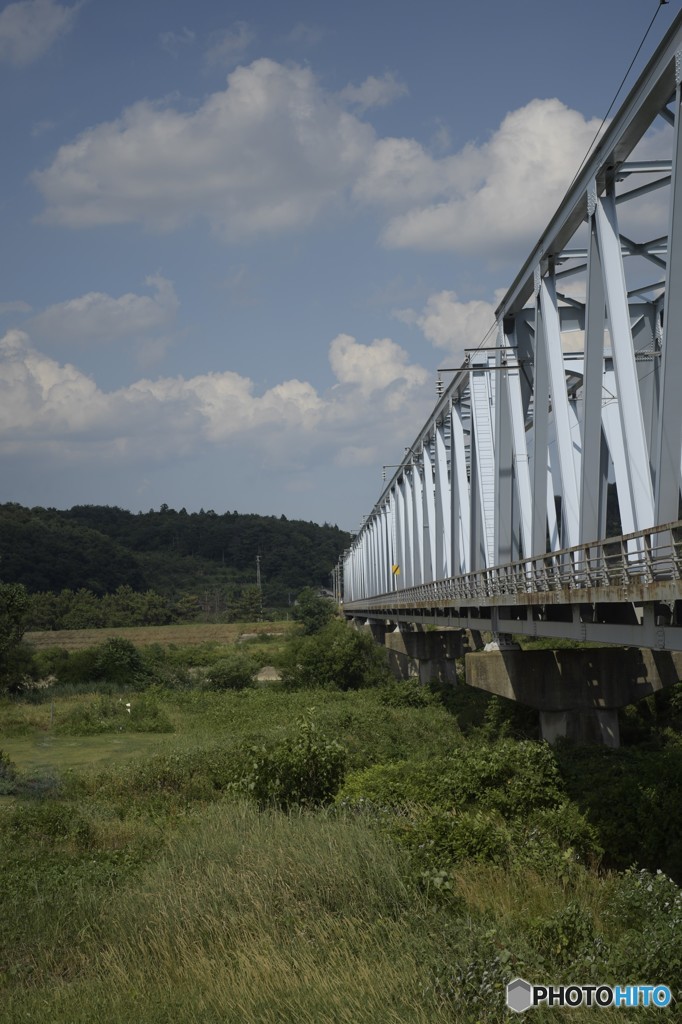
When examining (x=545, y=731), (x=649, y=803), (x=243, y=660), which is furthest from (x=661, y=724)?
(x=243, y=660)

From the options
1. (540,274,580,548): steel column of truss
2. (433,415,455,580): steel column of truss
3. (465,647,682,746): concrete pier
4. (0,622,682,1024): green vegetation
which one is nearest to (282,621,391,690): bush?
(433,415,455,580): steel column of truss

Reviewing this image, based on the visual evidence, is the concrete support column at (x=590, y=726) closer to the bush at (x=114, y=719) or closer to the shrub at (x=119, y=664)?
the bush at (x=114, y=719)

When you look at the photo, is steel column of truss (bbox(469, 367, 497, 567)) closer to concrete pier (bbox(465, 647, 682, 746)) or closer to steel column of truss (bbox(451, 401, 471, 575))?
steel column of truss (bbox(451, 401, 471, 575))

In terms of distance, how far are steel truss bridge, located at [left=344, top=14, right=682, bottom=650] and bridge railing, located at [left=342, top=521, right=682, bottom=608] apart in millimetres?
50

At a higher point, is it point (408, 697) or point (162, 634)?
point (162, 634)

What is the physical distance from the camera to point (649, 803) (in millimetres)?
Answer: 21047

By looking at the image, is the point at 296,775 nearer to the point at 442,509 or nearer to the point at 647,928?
the point at 647,928

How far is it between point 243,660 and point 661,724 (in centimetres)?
3825

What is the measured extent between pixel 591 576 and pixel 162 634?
106 meters

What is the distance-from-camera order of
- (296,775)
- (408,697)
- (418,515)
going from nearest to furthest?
(296,775) < (408,697) < (418,515)

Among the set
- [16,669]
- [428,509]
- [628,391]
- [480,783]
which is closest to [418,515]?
[428,509]

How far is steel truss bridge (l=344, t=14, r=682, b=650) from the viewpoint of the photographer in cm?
1427

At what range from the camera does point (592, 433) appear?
19297mm

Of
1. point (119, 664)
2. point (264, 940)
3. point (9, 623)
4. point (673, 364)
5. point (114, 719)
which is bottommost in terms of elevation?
point (114, 719)
